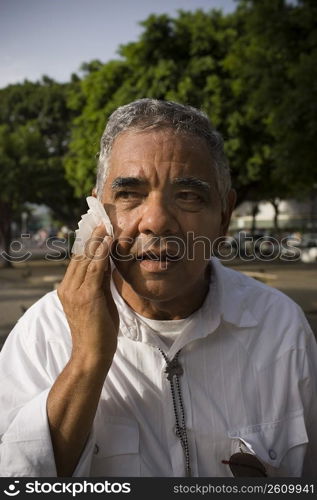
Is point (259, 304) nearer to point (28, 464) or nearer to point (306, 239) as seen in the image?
point (28, 464)

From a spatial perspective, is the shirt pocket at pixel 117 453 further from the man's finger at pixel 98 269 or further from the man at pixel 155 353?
the man's finger at pixel 98 269

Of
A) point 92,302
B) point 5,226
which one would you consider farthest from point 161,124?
point 5,226

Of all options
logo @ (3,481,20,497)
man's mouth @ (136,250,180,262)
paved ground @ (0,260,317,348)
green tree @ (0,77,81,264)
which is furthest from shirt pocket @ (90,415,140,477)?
green tree @ (0,77,81,264)

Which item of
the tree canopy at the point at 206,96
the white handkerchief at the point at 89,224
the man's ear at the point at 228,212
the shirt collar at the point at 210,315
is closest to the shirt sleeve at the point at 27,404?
the shirt collar at the point at 210,315

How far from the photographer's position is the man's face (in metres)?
1.80

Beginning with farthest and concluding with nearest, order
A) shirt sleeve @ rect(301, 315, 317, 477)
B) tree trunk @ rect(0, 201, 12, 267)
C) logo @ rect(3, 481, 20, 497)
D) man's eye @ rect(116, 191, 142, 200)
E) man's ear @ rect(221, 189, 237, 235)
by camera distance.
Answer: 1. tree trunk @ rect(0, 201, 12, 267)
2. man's ear @ rect(221, 189, 237, 235)
3. shirt sleeve @ rect(301, 315, 317, 477)
4. man's eye @ rect(116, 191, 142, 200)
5. logo @ rect(3, 481, 20, 497)

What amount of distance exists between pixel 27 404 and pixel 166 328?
0.54 metres

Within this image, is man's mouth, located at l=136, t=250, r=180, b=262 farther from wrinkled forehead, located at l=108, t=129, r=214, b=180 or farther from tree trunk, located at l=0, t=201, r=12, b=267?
tree trunk, located at l=0, t=201, r=12, b=267

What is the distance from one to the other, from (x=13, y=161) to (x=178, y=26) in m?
10.0

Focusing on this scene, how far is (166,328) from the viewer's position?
6.39 feet

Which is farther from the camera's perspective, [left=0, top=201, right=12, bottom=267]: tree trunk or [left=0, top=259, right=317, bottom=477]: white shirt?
[left=0, top=201, right=12, bottom=267]: tree trunk

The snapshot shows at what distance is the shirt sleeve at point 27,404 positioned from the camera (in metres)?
1.60

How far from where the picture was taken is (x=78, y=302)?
168 centimetres

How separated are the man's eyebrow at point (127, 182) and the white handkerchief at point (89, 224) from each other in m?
0.11
